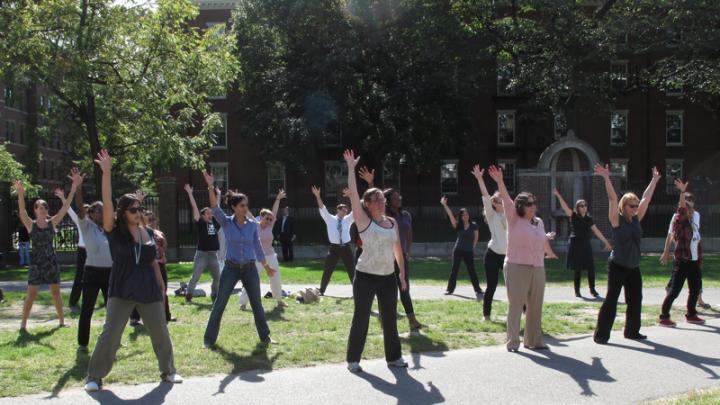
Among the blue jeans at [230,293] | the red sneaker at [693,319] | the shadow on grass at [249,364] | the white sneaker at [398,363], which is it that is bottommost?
the red sneaker at [693,319]

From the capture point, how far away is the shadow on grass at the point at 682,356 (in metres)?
7.59

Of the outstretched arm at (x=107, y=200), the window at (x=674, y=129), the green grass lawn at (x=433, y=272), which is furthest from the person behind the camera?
the window at (x=674, y=129)

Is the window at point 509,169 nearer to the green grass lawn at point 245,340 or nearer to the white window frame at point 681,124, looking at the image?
the white window frame at point 681,124

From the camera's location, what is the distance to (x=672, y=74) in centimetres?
3609

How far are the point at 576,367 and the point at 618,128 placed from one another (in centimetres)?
4284

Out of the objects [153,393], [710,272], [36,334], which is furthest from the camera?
[710,272]

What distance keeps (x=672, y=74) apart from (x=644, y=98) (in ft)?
36.7

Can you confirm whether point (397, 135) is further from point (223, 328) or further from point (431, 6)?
point (223, 328)

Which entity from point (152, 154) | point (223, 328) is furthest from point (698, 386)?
point (152, 154)

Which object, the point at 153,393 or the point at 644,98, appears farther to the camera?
the point at 644,98

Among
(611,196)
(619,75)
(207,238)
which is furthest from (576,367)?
(619,75)

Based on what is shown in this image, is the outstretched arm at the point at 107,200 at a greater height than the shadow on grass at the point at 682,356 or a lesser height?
greater

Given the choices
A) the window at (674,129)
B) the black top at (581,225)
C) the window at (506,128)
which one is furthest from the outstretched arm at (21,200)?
the window at (674,129)

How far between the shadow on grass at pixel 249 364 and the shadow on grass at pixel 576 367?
2.94 m
